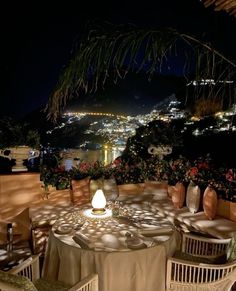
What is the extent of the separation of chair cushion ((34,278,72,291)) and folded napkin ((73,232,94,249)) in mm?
325

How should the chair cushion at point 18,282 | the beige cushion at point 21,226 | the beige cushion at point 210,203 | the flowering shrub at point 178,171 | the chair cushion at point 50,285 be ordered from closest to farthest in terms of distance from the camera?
the chair cushion at point 18,282
the chair cushion at point 50,285
the beige cushion at point 210,203
the beige cushion at point 21,226
the flowering shrub at point 178,171

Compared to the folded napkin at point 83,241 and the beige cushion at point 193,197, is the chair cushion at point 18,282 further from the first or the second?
the beige cushion at point 193,197

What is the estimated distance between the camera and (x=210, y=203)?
3.66 metres

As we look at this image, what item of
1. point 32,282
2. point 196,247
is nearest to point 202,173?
point 196,247

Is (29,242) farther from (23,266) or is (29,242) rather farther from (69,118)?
(69,118)

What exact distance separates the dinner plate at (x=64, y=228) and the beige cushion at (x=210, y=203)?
159cm

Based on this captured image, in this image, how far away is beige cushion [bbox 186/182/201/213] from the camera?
12.6 feet

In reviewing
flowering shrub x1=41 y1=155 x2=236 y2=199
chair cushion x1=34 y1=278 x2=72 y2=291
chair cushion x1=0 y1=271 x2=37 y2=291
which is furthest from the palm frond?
flowering shrub x1=41 y1=155 x2=236 y2=199

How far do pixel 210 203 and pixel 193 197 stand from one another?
0.25 metres

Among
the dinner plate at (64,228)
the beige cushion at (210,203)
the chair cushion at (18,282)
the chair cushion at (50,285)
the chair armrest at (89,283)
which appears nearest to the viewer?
the chair cushion at (18,282)

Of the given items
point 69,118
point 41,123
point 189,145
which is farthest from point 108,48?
point 189,145

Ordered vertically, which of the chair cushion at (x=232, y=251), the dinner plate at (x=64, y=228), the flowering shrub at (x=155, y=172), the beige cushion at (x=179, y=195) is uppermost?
the flowering shrub at (x=155, y=172)

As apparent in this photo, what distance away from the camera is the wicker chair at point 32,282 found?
183 cm

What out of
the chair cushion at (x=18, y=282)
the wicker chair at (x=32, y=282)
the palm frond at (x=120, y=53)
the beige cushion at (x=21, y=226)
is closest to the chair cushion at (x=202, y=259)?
the wicker chair at (x=32, y=282)
